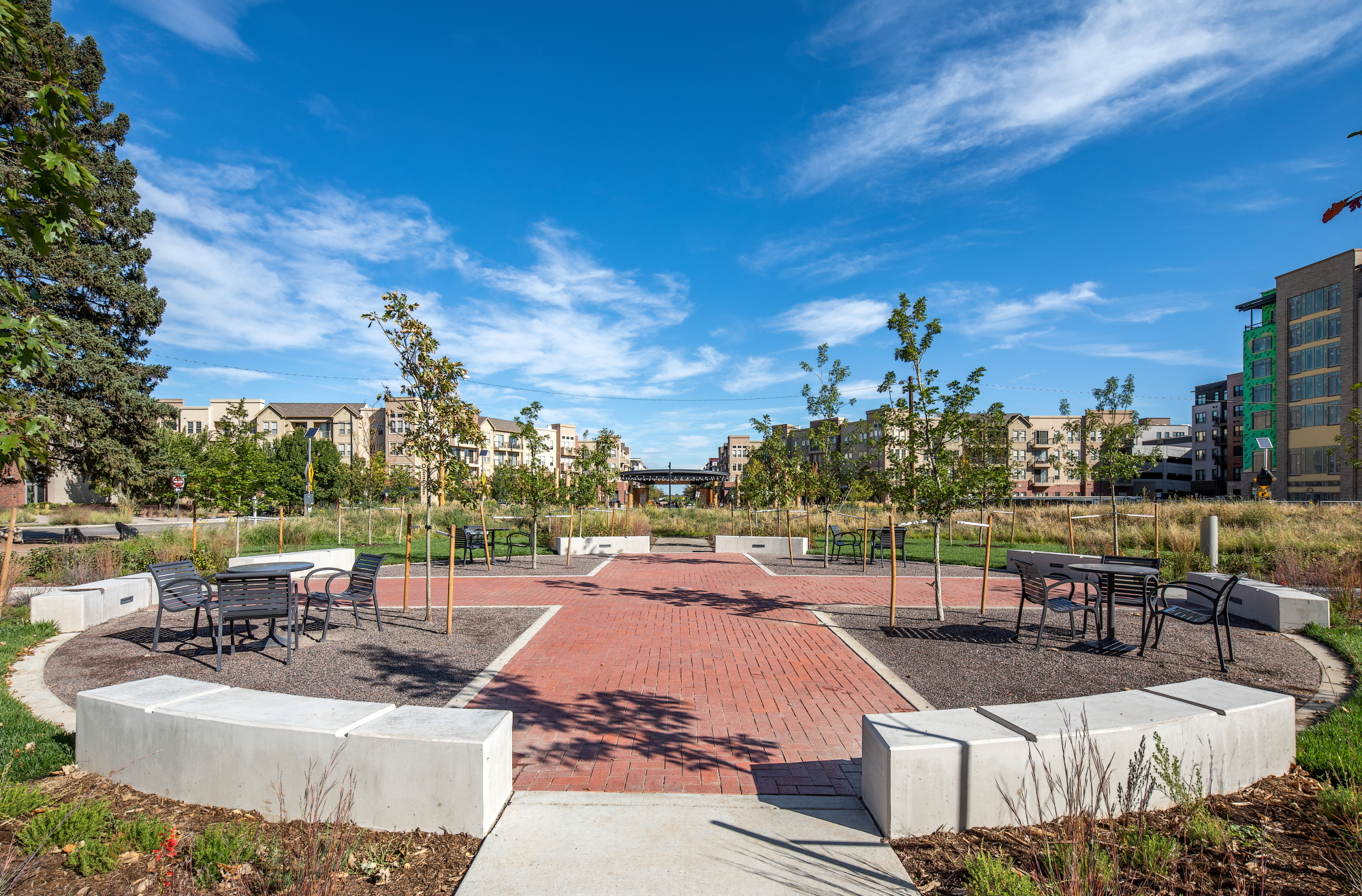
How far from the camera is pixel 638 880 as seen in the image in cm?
298

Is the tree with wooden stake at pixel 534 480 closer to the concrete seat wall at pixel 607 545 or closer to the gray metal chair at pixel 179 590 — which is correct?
the concrete seat wall at pixel 607 545

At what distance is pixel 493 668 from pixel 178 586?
13.7ft

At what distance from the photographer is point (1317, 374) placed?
165ft

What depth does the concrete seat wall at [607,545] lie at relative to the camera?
60.0 ft

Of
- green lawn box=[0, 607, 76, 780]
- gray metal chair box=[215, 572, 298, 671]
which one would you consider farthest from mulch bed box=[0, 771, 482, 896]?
gray metal chair box=[215, 572, 298, 671]

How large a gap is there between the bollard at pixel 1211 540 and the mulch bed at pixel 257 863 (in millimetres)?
13991

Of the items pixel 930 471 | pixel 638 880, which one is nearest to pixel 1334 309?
pixel 930 471

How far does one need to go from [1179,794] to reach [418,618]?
854 centimetres

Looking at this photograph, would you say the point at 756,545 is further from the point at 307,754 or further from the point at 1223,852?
the point at 307,754

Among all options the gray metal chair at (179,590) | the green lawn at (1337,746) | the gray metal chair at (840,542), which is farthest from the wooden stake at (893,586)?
the gray metal chair at (179,590)

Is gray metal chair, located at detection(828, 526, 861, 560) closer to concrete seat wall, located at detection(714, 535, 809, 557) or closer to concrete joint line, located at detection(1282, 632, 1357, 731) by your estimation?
concrete seat wall, located at detection(714, 535, 809, 557)

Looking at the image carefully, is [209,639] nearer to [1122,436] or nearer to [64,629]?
[64,629]

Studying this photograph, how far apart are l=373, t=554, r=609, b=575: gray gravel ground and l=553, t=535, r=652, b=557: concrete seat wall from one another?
926 millimetres

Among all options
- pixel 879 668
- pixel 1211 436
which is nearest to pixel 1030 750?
pixel 879 668
